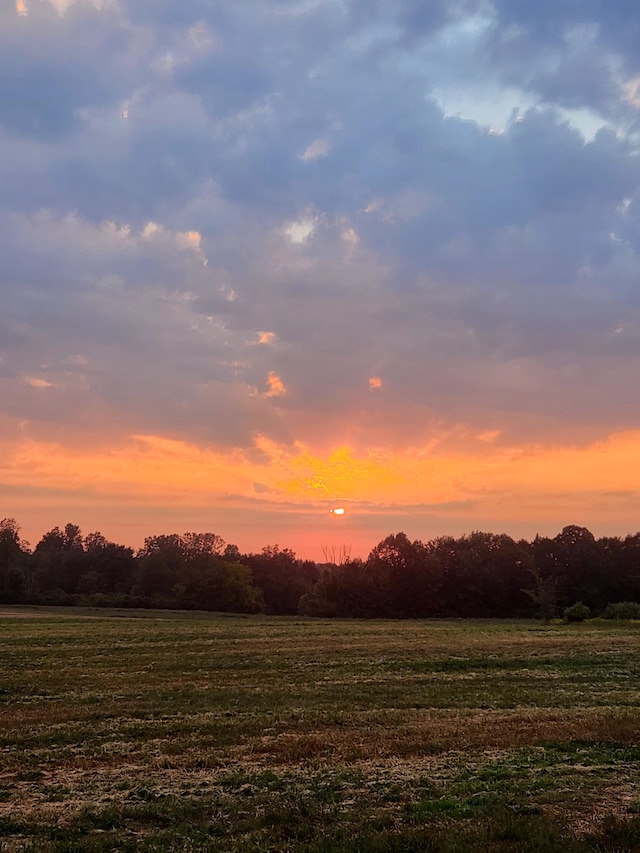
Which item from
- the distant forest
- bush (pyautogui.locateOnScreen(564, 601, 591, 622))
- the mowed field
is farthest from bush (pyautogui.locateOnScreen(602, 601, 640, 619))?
the mowed field

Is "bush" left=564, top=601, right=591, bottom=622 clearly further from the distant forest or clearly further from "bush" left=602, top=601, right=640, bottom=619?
the distant forest

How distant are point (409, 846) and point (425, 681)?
1664 centimetres

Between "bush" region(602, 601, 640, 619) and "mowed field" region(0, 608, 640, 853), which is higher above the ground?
"mowed field" region(0, 608, 640, 853)

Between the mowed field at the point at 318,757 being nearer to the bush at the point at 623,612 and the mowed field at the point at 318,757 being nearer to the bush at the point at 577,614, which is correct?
the bush at the point at 577,614

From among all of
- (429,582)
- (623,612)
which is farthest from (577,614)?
(429,582)

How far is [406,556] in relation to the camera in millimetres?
110812

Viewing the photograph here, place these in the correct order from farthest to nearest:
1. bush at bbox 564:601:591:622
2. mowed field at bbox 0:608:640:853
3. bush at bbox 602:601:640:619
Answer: bush at bbox 564:601:591:622 → bush at bbox 602:601:640:619 → mowed field at bbox 0:608:640:853

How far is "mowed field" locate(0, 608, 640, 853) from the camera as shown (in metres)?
7.89

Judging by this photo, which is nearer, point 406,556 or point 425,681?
point 425,681

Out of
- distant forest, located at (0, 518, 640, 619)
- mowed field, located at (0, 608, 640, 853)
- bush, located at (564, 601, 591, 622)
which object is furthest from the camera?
distant forest, located at (0, 518, 640, 619)

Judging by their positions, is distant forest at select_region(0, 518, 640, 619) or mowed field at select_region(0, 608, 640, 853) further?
distant forest at select_region(0, 518, 640, 619)

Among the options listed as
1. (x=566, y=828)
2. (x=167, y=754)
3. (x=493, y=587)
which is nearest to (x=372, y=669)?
(x=167, y=754)

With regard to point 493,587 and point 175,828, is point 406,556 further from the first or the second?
point 175,828

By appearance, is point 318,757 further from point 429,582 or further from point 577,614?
point 429,582
